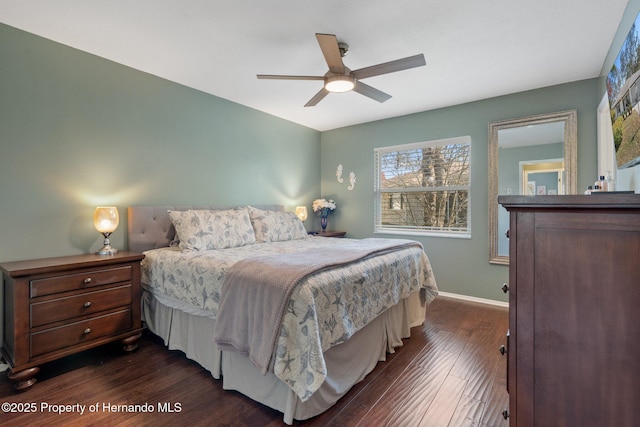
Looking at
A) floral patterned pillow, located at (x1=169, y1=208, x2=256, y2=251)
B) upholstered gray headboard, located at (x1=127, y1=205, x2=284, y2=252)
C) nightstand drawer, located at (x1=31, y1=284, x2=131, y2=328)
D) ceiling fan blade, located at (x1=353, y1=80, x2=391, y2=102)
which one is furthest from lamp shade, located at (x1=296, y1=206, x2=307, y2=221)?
nightstand drawer, located at (x1=31, y1=284, x2=131, y2=328)

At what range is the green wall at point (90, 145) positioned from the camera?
89.3 inches

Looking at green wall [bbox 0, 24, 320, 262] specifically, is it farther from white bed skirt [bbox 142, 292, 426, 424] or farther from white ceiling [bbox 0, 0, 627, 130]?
white bed skirt [bbox 142, 292, 426, 424]

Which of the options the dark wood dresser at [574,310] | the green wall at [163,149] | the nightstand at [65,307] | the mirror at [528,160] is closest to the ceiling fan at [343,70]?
the green wall at [163,149]

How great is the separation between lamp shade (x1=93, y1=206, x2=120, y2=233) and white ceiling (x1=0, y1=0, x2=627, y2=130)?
1382 mm

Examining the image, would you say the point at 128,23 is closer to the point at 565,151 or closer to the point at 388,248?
the point at 388,248

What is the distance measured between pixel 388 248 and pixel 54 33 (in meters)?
3.18

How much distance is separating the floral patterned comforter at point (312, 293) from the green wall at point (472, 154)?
1.15 metres

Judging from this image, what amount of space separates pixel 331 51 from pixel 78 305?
2568 millimetres

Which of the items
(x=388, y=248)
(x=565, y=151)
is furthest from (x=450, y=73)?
(x=388, y=248)

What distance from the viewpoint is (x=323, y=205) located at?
4.84 meters

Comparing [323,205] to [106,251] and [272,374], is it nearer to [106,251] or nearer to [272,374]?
[106,251]

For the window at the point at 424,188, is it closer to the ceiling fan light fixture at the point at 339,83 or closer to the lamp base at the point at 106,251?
the ceiling fan light fixture at the point at 339,83

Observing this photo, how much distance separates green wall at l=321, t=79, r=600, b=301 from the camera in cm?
313

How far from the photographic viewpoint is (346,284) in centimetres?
189
